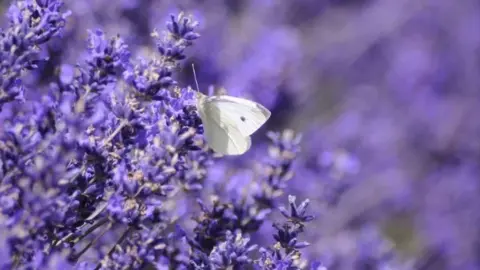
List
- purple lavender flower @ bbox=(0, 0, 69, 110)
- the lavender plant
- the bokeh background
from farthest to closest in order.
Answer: the bokeh background
purple lavender flower @ bbox=(0, 0, 69, 110)
the lavender plant

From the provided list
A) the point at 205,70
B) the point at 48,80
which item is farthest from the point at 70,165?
the point at 205,70

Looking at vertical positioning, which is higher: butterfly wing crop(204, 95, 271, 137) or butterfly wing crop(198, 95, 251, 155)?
butterfly wing crop(204, 95, 271, 137)

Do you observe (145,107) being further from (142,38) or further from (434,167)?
(434,167)

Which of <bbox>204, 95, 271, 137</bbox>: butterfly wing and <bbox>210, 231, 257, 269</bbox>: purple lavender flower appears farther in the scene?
<bbox>204, 95, 271, 137</bbox>: butterfly wing

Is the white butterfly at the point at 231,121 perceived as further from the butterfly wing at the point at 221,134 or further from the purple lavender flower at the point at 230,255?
the purple lavender flower at the point at 230,255

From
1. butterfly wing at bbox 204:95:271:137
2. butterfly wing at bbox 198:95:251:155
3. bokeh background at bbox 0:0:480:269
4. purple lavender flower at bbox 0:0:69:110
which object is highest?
bokeh background at bbox 0:0:480:269

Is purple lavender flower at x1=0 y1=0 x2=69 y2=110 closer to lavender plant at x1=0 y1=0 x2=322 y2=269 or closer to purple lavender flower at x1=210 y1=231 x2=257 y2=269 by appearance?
lavender plant at x1=0 y1=0 x2=322 y2=269

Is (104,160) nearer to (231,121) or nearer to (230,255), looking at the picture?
(230,255)

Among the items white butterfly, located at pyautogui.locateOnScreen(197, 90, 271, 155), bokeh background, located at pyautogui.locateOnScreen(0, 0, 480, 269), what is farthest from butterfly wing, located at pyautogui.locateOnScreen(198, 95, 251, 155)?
bokeh background, located at pyautogui.locateOnScreen(0, 0, 480, 269)
